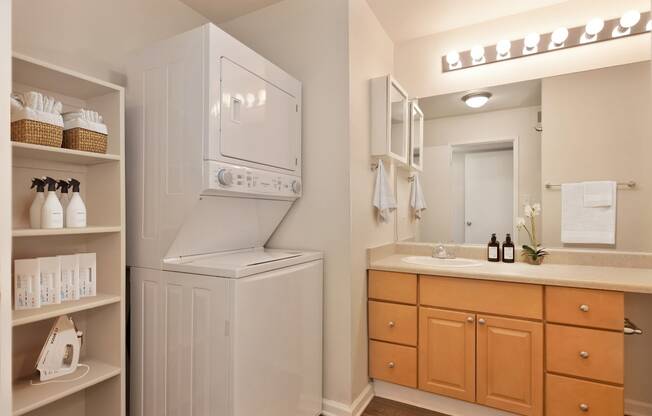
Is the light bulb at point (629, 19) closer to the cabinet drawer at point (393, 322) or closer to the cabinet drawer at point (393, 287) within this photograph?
the cabinet drawer at point (393, 287)

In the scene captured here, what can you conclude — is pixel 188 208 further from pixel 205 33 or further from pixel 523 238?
pixel 523 238

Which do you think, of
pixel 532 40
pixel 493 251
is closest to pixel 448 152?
pixel 493 251

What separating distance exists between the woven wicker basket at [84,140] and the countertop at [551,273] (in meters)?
1.62

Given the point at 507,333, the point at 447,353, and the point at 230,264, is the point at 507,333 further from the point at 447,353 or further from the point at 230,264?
the point at 230,264

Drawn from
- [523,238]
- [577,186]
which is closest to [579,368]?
[523,238]

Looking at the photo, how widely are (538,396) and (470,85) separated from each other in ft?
6.65

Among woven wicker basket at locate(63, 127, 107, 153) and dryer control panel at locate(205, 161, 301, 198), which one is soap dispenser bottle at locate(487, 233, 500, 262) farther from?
woven wicker basket at locate(63, 127, 107, 153)

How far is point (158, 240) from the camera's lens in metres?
1.65

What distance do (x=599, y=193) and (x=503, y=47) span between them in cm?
116

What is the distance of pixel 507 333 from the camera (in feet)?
5.99

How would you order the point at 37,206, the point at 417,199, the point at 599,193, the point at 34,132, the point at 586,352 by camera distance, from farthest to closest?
the point at 417,199 < the point at 599,193 < the point at 586,352 < the point at 37,206 < the point at 34,132

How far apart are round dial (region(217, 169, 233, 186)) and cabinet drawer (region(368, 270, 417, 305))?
113 cm

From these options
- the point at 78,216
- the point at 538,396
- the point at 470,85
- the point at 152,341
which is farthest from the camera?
the point at 470,85

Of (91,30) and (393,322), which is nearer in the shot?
(91,30)
